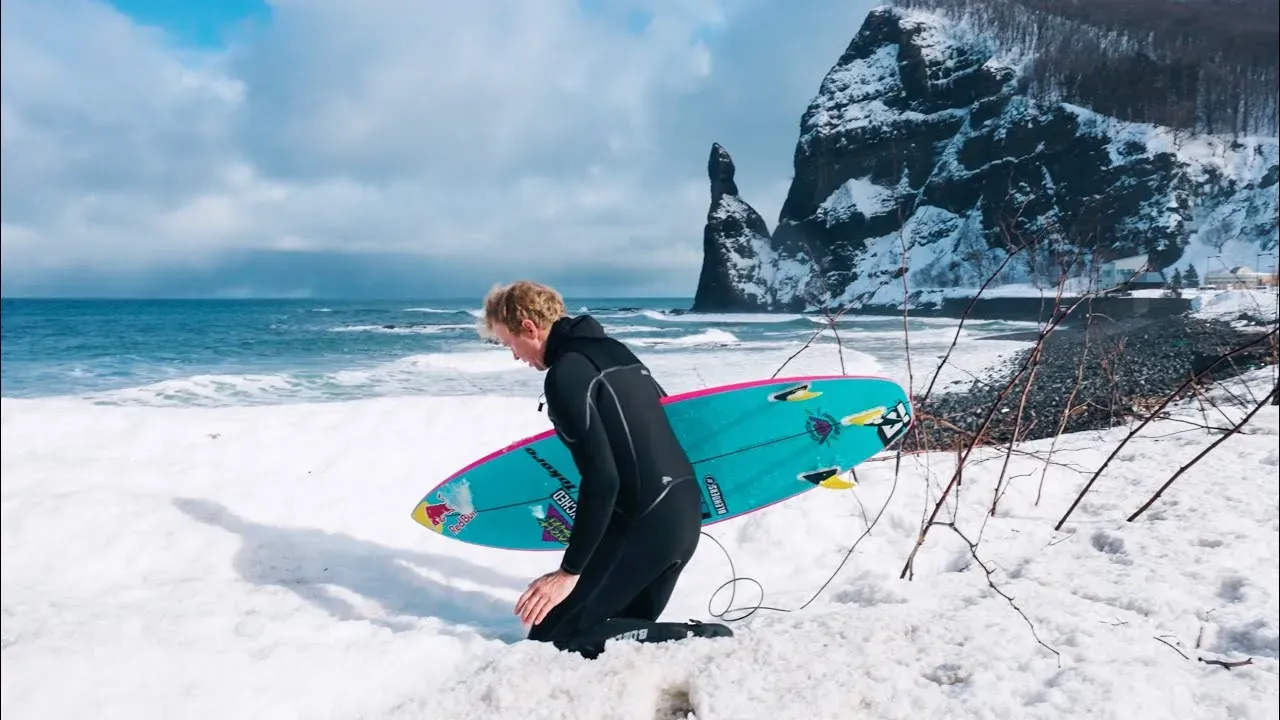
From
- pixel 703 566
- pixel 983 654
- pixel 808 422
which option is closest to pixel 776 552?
pixel 703 566

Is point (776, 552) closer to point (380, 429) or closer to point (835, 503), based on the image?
point (835, 503)

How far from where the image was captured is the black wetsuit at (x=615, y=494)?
1.48m

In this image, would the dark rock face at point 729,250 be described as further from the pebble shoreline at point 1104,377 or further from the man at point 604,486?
the man at point 604,486

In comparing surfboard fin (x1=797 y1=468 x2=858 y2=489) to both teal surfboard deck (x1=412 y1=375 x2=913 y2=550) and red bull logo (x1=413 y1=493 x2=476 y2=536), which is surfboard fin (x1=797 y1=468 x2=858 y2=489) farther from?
→ red bull logo (x1=413 y1=493 x2=476 y2=536)

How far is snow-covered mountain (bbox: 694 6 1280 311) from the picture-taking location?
376cm

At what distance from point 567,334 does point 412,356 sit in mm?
5054

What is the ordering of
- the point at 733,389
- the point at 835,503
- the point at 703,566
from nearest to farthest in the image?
1. the point at 733,389
2. the point at 703,566
3. the point at 835,503

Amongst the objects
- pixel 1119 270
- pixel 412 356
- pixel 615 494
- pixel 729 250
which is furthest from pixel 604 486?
pixel 412 356

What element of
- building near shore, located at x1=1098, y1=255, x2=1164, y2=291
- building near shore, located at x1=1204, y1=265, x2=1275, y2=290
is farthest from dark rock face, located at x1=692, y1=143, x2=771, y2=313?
building near shore, located at x1=1204, y1=265, x2=1275, y2=290

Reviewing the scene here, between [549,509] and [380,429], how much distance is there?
196cm

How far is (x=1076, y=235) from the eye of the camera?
3656 millimetres

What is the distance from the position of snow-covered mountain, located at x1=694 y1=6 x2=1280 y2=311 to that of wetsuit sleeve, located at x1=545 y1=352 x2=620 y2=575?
2603 mm

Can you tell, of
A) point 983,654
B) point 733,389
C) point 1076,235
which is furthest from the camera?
point 1076,235

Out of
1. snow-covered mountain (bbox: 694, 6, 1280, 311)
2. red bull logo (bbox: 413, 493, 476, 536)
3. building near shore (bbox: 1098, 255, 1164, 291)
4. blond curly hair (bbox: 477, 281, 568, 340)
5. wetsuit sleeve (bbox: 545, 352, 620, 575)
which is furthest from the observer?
snow-covered mountain (bbox: 694, 6, 1280, 311)
